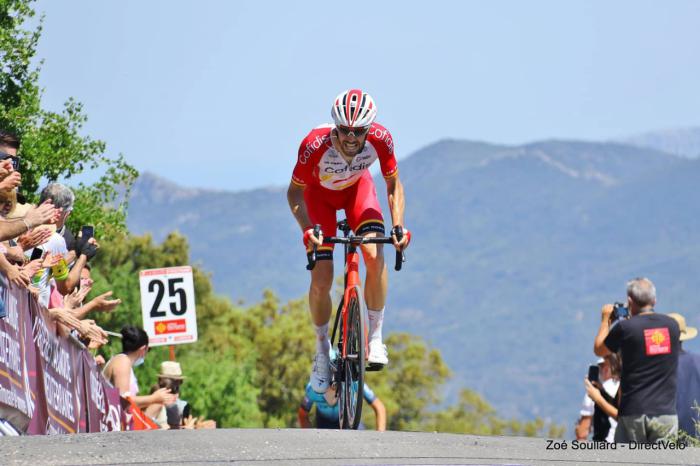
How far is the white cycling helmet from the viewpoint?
994 centimetres

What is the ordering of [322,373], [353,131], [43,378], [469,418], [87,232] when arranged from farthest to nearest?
[469,418] → [87,232] → [322,373] → [353,131] → [43,378]

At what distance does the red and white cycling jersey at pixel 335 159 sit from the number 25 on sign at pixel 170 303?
8599 millimetres

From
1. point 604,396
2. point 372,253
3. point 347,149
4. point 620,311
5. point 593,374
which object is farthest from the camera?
point 604,396

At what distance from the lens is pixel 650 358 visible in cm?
1043

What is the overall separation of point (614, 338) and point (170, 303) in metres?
9.63

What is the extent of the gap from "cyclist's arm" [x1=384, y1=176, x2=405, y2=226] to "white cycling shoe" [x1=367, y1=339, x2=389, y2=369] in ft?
3.06

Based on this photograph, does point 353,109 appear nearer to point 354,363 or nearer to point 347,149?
point 347,149

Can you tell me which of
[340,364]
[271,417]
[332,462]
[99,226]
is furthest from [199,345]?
[332,462]

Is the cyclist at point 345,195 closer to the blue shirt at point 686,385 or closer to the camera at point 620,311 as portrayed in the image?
the camera at point 620,311

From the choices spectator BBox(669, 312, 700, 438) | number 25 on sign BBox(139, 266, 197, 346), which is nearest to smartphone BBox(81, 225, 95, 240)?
spectator BBox(669, 312, 700, 438)

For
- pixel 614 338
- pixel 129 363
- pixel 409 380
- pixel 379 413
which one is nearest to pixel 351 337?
pixel 614 338

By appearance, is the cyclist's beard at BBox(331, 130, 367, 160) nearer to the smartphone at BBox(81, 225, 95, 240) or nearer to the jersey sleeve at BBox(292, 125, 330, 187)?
the jersey sleeve at BBox(292, 125, 330, 187)

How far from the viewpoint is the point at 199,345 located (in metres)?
57.7

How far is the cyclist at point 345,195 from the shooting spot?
10023 mm
